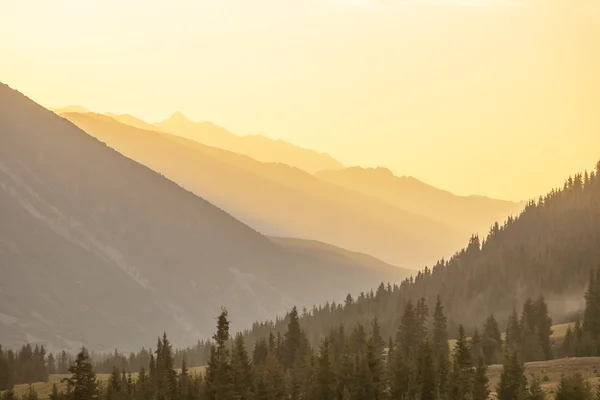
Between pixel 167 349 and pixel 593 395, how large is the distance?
277ft

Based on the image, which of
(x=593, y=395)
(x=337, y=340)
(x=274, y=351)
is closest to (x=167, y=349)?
(x=274, y=351)

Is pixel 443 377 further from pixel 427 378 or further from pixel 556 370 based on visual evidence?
pixel 556 370

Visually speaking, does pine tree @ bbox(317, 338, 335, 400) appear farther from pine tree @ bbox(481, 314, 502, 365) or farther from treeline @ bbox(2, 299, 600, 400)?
pine tree @ bbox(481, 314, 502, 365)

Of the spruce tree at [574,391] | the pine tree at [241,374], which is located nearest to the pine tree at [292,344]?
the pine tree at [241,374]

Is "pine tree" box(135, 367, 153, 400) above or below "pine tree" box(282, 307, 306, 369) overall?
below

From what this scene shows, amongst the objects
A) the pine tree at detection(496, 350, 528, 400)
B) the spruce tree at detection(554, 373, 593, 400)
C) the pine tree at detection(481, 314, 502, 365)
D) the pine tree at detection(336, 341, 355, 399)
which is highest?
the pine tree at detection(481, 314, 502, 365)

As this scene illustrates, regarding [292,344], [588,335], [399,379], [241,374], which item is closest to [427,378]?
[399,379]

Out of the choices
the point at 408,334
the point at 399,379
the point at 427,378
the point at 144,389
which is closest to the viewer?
the point at 427,378

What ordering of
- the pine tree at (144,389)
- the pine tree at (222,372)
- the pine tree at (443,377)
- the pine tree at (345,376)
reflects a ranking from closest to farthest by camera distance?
the pine tree at (443,377)
the pine tree at (222,372)
the pine tree at (345,376)
the pine tree at (144,389)

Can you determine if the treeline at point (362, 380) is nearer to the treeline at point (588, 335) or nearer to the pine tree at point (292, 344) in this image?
the pine tree at point (292, 344)

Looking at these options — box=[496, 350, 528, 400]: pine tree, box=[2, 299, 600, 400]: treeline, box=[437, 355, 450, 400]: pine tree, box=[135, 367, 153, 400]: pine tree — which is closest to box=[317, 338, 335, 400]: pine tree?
box=[2, 299, 600, 400]: treeline

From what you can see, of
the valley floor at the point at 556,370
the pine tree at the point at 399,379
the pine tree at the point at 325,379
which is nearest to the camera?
the valley floor at the point at 556,370

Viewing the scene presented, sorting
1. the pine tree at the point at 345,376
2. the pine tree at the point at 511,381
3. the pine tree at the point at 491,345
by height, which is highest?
the pine tree at the point at 491,345

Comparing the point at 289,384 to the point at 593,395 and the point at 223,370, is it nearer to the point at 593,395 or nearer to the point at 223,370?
the point at 223,370
